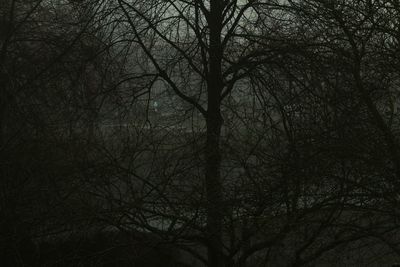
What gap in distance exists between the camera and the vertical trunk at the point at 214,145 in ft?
15.7

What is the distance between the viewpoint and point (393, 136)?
4539 mm

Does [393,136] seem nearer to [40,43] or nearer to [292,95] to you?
[292,95]

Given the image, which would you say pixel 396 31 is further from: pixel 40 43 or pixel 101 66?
pixel 40 43

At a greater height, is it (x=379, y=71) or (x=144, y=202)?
(x=379, y=71)

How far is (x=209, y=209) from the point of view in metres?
4.71

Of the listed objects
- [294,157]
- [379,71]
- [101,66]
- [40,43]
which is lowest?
[294,157]

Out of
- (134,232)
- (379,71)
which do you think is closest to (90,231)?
(134,232)

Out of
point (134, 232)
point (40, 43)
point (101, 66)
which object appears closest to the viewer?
point (134, 232)

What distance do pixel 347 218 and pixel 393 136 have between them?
36.5 inches

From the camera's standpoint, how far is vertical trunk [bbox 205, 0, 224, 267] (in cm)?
478

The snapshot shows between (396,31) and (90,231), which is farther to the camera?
(90,231)

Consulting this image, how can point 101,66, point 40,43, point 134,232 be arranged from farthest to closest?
point 40,43 < point 101,66 < point 134,232

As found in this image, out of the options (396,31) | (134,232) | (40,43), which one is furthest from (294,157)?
(40,43)

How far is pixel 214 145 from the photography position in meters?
5.11
